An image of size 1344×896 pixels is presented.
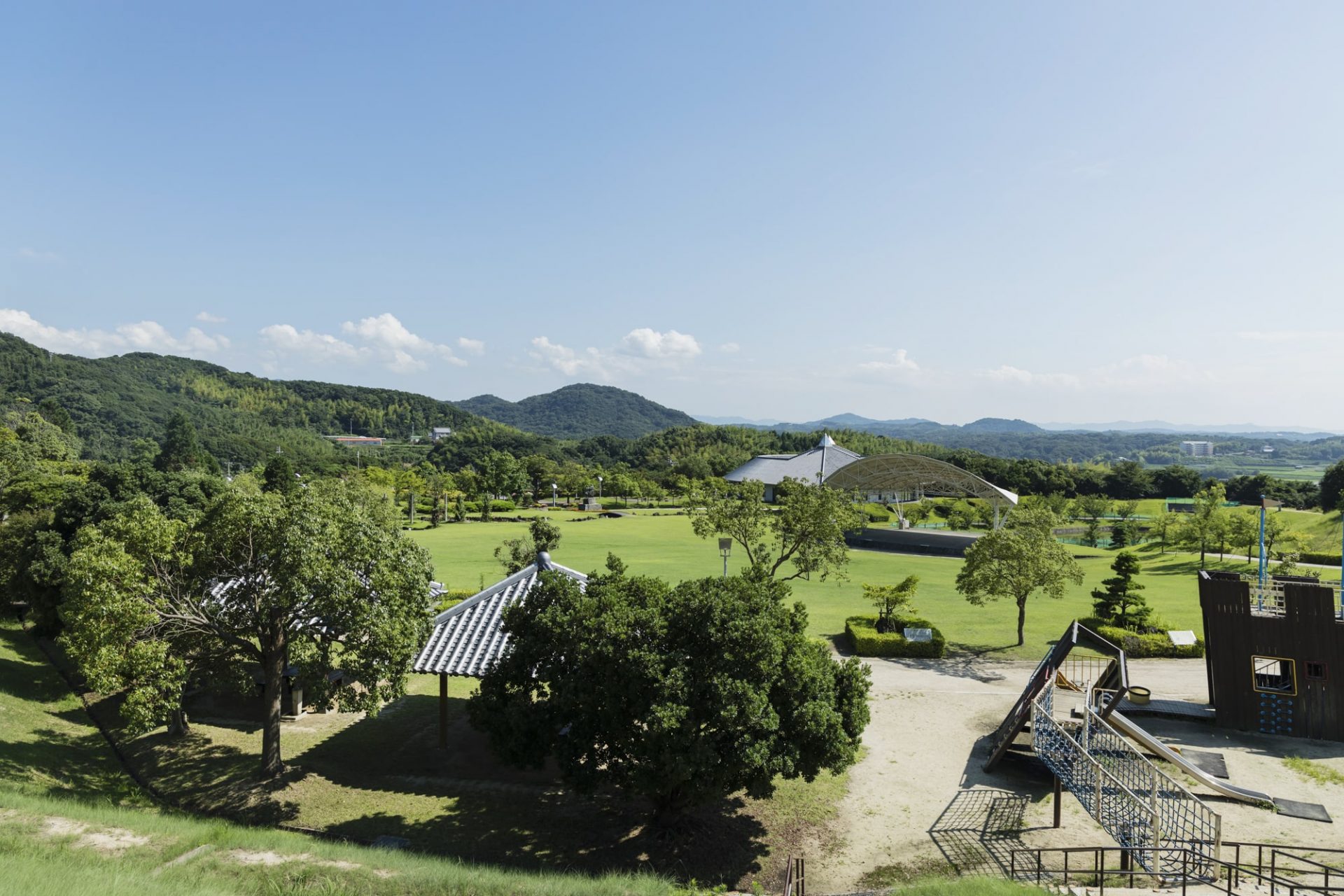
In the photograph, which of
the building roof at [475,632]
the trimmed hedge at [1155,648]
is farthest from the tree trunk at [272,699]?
the trimmed hedge at [1155,648]

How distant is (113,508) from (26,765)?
28.8 ft

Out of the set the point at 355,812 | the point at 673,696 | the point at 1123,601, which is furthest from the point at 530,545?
the point at 1123,601

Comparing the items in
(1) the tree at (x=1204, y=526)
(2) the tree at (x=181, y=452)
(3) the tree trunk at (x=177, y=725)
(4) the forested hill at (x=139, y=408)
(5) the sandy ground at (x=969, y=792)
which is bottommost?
(5) the sandy ground at (x=969, y=792)

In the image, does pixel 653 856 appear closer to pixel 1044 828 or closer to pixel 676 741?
pixel 676 741

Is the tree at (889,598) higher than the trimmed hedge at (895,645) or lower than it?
higher

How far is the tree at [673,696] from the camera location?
10609 mm

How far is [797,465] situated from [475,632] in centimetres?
8476

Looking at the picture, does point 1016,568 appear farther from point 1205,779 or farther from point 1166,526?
point 1166,526

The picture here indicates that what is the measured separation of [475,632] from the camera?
15.8 metres

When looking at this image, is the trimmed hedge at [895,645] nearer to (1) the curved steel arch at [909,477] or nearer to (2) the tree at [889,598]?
(2) the tree at [889,598]

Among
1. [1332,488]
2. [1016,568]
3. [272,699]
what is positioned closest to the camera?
[272,699]

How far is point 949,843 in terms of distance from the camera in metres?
11.9

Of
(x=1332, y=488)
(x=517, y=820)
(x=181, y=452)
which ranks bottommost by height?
(x=517, y=820)

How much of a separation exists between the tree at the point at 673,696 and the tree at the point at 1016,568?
13668mm
